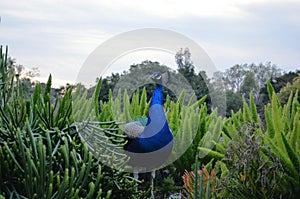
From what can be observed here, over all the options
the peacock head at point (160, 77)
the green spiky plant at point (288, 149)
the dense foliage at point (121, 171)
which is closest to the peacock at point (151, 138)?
the peacock head at point (160, 77)

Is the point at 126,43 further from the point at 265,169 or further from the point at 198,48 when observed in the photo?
the point at 265,169

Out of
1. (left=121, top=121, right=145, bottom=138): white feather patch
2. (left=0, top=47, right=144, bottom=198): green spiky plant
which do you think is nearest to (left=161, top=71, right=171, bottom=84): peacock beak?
(left=121, top=121, right=145, bottom=138): white feather patch

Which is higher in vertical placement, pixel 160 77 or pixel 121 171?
pixel 160 77

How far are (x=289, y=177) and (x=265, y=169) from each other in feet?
0.60

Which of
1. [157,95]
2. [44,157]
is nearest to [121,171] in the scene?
[44,157]

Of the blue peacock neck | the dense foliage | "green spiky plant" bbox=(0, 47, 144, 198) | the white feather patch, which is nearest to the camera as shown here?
"green spiky plant" bbox=(0, 47, 144, 198)

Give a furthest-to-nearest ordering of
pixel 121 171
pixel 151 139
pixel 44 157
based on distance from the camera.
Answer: pixel 151 139
pixel 121 171
pixel 44 157

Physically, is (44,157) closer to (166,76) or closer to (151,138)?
(151,138)

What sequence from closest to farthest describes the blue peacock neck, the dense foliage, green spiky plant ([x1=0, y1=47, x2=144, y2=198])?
green spiky plant ([x1=0, y1=47, x2=144, y2=198]) → the dense foliage → the blue peacock neck

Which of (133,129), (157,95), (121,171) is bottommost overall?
(121,171)

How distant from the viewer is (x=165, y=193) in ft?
13.1

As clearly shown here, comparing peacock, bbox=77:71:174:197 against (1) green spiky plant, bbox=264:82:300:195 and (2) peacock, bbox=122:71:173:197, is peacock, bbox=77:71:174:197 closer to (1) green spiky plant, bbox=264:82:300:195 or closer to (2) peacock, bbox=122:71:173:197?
(2) peacock, bbox=122:71:173:197

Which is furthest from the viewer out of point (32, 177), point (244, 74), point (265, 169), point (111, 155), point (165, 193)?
point (244, 74)

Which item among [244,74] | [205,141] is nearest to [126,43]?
[205,141]
